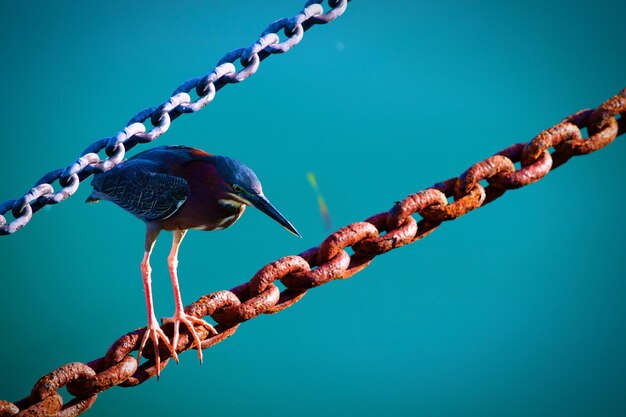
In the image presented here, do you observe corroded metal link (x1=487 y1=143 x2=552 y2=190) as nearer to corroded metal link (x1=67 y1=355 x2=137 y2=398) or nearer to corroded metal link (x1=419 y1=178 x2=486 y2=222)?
corroded metal link (x1=419 y1=178 x2=486 y2=222)

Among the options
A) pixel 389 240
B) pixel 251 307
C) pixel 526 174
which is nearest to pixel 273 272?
pixel 251 307

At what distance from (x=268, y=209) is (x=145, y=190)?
0.23 metres

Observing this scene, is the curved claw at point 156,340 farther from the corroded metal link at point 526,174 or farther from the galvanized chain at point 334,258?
the corroded metal link at point 526,174

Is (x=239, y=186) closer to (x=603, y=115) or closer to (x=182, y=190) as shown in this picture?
(x=182, y=190)

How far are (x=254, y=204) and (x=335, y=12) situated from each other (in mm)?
321

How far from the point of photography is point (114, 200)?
4.28 feet

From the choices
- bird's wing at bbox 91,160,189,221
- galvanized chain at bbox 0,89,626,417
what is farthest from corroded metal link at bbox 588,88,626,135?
bird's wing at bbox 91,160,189,221

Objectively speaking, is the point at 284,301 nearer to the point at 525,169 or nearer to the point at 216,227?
the point at 216,227

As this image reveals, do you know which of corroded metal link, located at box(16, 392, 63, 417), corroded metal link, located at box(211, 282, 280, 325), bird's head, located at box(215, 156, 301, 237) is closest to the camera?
corroded metal link, located at box(16, 392, 63, 417)

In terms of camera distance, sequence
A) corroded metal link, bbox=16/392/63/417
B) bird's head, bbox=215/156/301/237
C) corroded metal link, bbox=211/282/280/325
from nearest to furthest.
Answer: corroded metal link, bbox=16/392/63/417 < corroded metal link, bbox=211/282/280/325 < bird's head, bbox=215/156/301/237

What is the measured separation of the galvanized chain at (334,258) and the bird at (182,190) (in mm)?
87

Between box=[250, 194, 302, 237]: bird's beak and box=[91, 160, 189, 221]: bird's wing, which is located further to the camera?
box=[91, 160, 189, 221]: bird's wing

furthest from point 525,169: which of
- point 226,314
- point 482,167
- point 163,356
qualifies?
point 163,356

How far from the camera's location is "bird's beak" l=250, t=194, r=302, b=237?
1.09 metres
